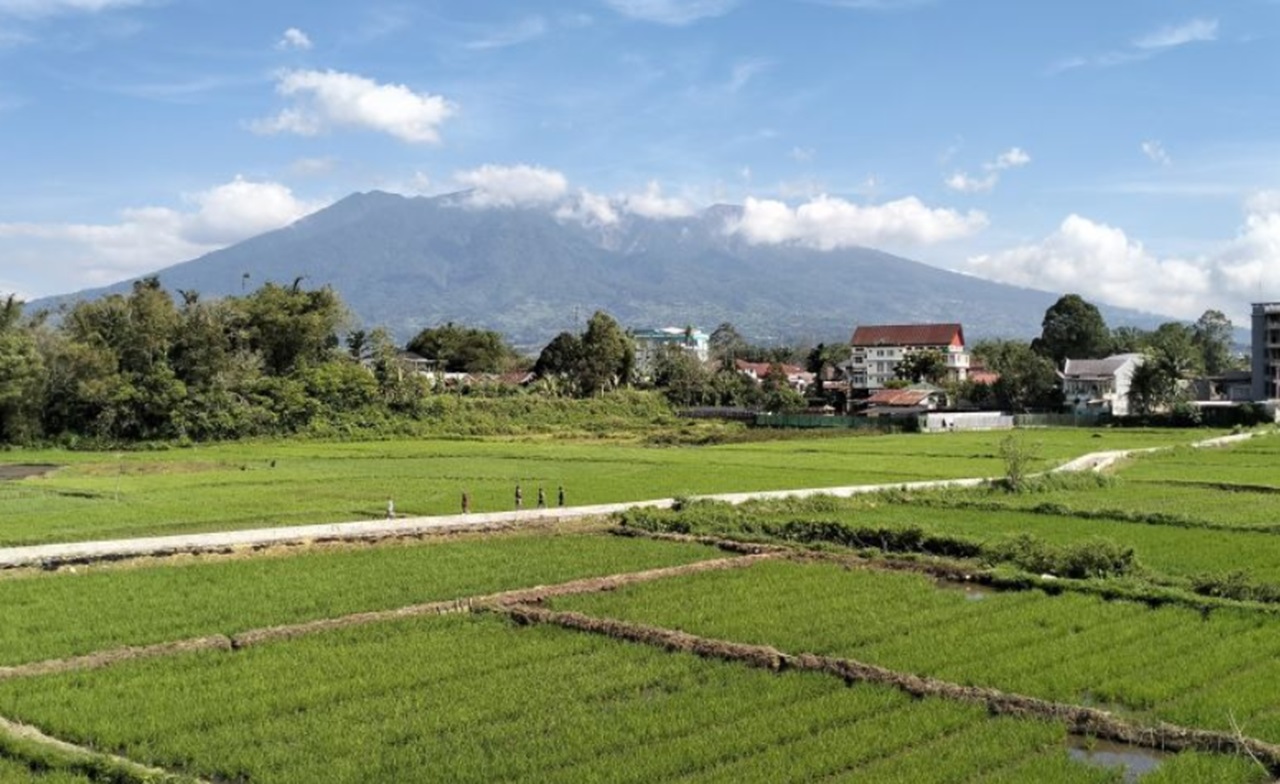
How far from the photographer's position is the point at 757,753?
30.1ft

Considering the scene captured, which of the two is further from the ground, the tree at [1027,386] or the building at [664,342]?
the building at [664,342]

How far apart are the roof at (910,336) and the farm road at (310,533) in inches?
2953

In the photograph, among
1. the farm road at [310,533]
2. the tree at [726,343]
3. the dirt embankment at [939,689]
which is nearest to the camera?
the dirt embankment at [939,689]

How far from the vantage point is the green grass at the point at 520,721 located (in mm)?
8867

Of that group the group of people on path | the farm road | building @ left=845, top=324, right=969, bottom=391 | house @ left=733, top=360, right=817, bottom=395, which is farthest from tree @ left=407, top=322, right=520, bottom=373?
the farm road

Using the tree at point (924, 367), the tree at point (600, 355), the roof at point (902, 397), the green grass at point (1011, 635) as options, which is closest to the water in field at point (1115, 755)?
the green grass at point (1011, 635)

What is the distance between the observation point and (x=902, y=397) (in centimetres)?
7844

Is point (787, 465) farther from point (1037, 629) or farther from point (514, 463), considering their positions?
point (1037, 629)

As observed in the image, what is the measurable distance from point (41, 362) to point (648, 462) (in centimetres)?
3016

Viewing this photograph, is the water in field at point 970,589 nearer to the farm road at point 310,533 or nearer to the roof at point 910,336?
the farm road at point 310,533

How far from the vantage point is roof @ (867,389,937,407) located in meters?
77.6

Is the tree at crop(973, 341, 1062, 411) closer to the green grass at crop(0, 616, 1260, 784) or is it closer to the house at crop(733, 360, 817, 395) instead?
the house at crop(733, 360, 817, 395)

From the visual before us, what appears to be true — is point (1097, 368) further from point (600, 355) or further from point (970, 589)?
point (970, 589)

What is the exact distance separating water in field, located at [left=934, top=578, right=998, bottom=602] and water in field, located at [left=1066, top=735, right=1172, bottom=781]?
6.27 meters
